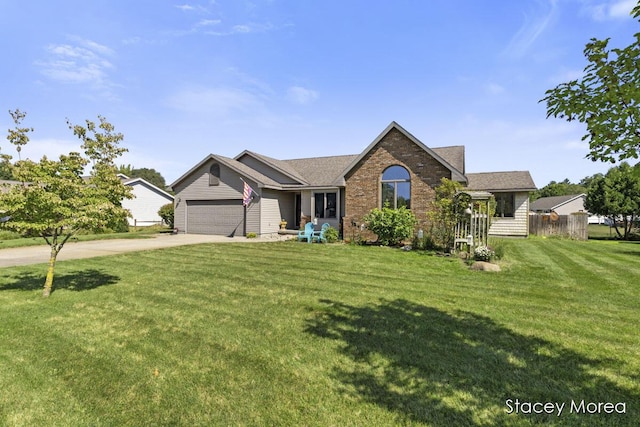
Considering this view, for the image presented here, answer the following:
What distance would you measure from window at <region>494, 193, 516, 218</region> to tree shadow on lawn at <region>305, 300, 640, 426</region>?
19027mm

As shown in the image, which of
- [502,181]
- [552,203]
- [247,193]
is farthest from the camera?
[552,203]

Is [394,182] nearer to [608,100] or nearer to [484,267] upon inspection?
[484,267]

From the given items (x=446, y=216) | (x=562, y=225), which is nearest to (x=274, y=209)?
(x=446, y=216)

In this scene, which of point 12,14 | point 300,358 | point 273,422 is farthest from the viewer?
point 12,14

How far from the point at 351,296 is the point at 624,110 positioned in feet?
16.7

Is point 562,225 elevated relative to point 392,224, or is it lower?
lower

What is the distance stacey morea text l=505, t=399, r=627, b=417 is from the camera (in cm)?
287

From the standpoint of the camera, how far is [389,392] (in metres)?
3.15

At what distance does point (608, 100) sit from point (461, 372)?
3.22 meters

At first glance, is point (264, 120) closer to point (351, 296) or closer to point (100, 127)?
point (100, 127)

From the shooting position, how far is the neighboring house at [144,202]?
32.0m

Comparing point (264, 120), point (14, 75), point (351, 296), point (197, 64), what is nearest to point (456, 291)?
point (351, 296)

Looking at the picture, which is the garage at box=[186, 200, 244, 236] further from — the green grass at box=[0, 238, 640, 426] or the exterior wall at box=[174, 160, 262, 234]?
the green grass at box=[0, 238, 640, 426]

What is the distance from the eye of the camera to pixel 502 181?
2159cm
